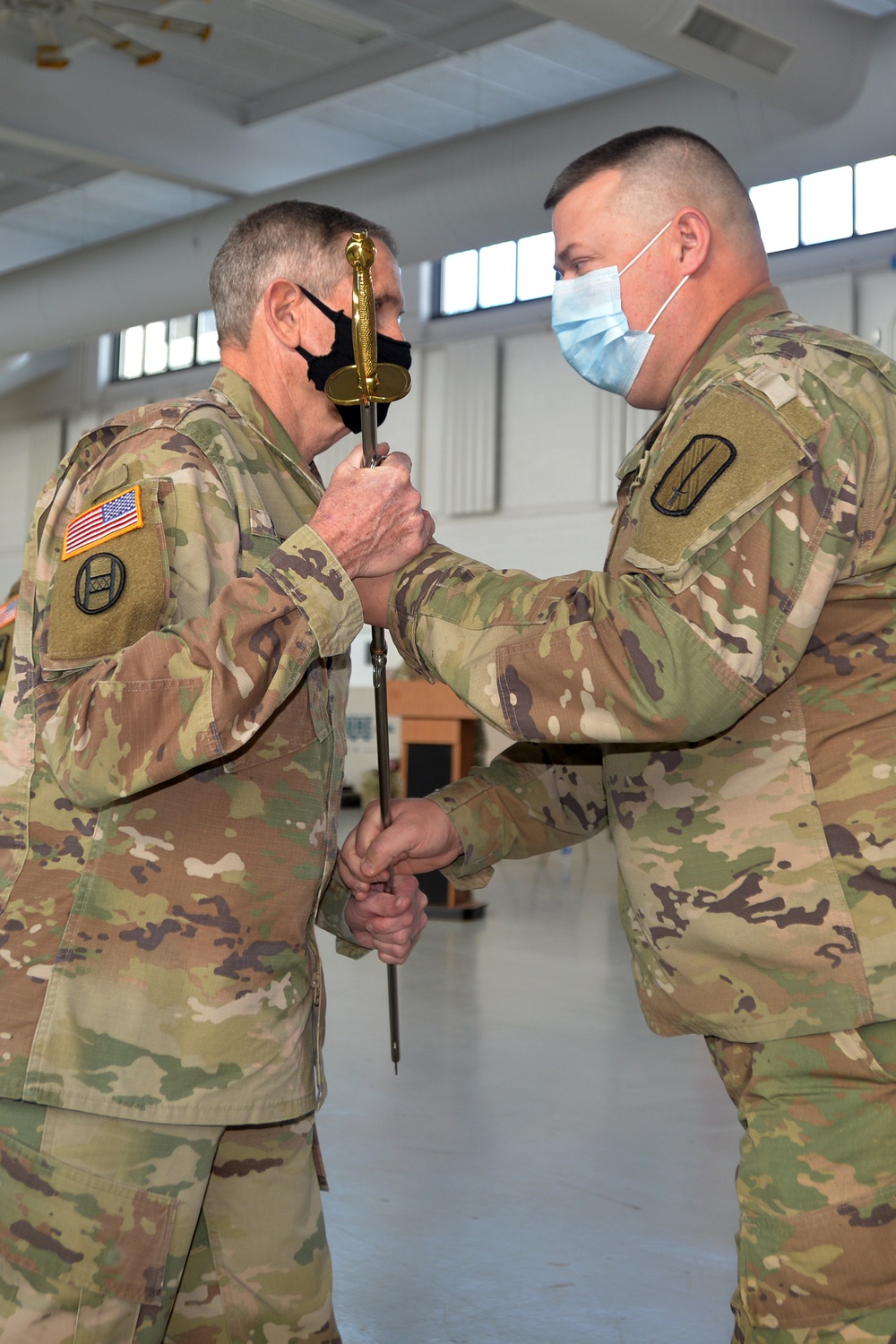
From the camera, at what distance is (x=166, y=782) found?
6.39 feet

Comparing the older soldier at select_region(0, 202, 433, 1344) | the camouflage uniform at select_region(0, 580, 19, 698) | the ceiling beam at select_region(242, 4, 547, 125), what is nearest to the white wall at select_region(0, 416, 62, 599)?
the ceiling beam at select_region(242, 4, 547, 125)

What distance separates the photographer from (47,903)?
1918 mm

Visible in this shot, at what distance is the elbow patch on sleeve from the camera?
5.94ft

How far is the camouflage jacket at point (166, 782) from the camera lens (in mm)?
1774

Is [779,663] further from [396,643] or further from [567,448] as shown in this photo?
[567,448]

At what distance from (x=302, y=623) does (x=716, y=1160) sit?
10.7 feet

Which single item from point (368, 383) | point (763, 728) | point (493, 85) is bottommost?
point (763, 728)

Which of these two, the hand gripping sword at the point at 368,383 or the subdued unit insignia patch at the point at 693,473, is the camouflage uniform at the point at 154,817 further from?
the subdued unit insignia patch at the point at 693,473

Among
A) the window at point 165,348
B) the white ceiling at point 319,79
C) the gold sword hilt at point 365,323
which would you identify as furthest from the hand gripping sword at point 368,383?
the window at point 165,348

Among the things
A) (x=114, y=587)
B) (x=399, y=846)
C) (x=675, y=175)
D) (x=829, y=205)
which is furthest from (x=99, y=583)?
(x=829, y=205)

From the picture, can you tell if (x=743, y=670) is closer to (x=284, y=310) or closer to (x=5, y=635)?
(x=284, y=310)

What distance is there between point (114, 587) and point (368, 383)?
0.52 m

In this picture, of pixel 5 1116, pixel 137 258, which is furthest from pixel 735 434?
pixel 137 258

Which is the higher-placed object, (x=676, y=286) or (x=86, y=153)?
(x=86, y=153)
